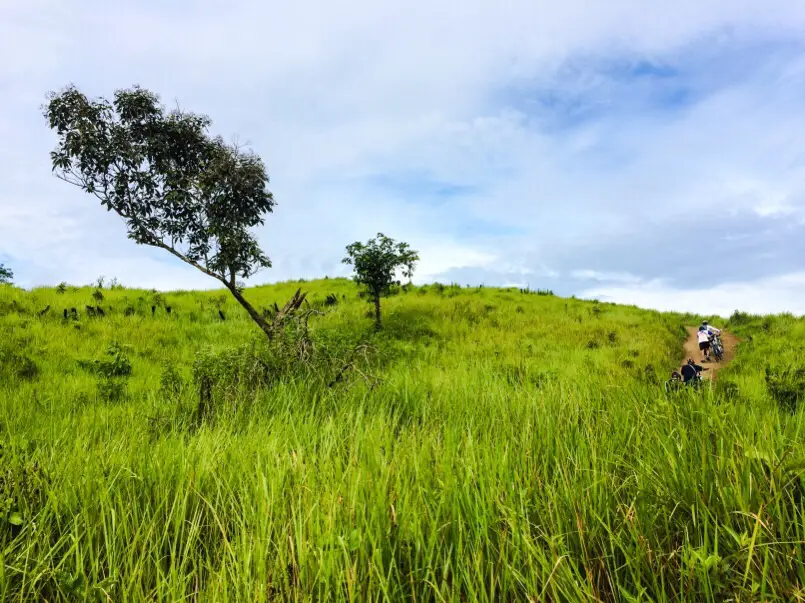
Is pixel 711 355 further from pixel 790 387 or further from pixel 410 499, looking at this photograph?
pixel 410 499

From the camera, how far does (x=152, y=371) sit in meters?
12.9

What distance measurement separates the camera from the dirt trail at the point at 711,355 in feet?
57.4

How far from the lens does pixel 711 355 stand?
19547 millimetres

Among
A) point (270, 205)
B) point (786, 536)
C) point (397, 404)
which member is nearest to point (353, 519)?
point (786, 536)

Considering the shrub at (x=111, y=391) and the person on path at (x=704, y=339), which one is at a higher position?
the person on path at (x=704, y=339)

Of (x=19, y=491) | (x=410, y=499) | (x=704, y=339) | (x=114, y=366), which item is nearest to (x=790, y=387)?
(x=410, y=499)

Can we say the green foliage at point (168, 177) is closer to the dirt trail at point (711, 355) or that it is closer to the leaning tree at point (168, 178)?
the leaning tree at point (168, 178)

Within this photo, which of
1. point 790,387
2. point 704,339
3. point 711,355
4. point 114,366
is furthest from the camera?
point 711,355

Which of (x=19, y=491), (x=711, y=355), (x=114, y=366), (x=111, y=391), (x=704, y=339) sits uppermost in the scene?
(x=704, y=339)

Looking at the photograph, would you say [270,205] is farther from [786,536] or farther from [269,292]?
[786,536]

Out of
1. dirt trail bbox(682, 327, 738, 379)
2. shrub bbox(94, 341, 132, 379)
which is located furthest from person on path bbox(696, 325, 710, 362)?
shrub bbox(94, 341, 132, 379)

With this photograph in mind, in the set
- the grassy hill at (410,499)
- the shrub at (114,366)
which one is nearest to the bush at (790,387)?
the grassy hill at (410,499)

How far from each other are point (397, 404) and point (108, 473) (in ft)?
10.5

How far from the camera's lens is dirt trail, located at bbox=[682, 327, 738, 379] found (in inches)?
688
